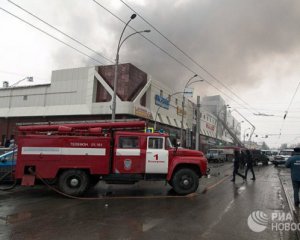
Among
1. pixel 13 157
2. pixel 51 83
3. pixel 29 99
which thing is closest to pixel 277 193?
pixel 13 157

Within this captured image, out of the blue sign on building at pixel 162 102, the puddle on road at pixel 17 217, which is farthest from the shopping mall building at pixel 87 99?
the puddle on road at pixel 17 217

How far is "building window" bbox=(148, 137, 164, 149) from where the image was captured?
41.1 feet

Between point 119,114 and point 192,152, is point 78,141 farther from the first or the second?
point 119,114

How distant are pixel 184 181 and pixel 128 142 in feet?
8.98

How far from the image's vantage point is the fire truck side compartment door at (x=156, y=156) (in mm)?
12398

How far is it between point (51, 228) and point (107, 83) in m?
33.3

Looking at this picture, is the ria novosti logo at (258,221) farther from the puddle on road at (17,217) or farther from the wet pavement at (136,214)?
the puddle on road at (17,217)

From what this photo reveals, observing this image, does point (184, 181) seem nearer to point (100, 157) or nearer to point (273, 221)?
point (100, 157)

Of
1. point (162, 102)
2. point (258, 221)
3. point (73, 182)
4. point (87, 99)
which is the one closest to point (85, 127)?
point (73, 182)

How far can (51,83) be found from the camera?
43.2 meters

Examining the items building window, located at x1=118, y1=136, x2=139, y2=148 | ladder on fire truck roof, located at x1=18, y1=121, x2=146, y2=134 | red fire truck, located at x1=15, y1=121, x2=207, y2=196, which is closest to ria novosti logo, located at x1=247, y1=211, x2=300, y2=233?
red fire truck, located at x1=15, y1=121, x2=207, y2=196

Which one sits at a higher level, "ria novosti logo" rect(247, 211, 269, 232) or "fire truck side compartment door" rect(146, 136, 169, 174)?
"fire truck side compartment door" rect(146, 136, 169, 174)

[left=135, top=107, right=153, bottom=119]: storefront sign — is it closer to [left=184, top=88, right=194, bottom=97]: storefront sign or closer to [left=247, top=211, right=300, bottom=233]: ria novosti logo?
[left=184, top=88, right=194, bottom=97]: storefront sign

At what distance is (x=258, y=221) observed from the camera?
8242 millimetres
